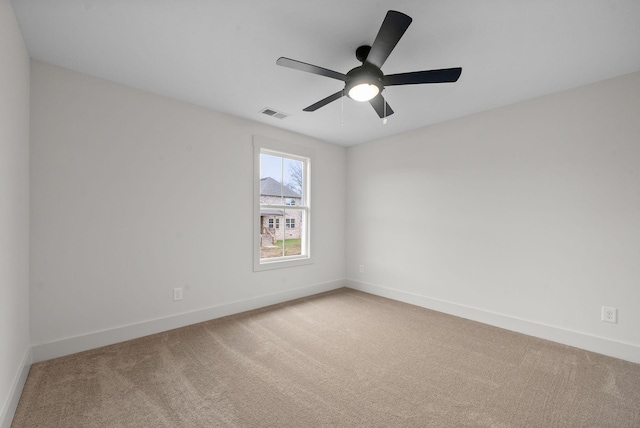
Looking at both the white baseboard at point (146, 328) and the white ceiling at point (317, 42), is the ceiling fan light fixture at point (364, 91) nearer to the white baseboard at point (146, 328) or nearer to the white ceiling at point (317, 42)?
the white ceiling at point (317, 42)

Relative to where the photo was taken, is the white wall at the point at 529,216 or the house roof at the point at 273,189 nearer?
the white wall at the point at 529,216

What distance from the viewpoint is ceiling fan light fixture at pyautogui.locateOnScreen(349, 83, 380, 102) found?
1986 millimetres

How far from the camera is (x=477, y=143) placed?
3322 mm

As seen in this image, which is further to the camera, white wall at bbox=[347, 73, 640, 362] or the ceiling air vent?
the ceiling air vent

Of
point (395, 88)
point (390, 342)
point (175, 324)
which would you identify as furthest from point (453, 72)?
point (175, 324)

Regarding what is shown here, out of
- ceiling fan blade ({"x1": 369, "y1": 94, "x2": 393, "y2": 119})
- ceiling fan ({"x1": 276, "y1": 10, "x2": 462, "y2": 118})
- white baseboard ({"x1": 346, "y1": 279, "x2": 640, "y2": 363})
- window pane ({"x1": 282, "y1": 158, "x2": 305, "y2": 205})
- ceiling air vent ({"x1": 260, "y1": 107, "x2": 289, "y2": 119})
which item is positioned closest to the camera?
ceiling fan ({"x1": 276, "y1": 10, "x2": 462, "y2": 118})

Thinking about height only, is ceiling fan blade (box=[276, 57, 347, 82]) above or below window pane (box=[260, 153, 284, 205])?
above

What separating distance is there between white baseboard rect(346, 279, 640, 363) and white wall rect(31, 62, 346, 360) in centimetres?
202

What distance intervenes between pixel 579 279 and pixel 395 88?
2556mm

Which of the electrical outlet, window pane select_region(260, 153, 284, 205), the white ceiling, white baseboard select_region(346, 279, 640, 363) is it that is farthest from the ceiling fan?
white baseboard select_region(346, 279, 640, 363)

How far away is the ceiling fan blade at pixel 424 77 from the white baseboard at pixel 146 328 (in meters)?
2.98

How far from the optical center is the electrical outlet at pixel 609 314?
2.45m

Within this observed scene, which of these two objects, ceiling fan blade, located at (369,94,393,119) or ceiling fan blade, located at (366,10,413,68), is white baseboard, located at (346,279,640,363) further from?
ceiling fan blade, located at (366,10,413,68)

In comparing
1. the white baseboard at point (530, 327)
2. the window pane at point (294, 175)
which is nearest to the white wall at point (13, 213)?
the window pane at point (294, 175)
